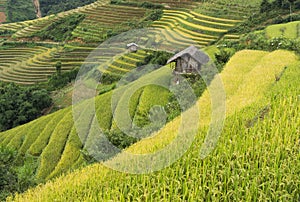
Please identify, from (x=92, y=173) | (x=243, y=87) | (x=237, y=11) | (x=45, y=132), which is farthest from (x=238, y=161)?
(x=237, y=11)

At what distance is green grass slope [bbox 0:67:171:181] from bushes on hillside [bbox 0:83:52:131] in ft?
14.2

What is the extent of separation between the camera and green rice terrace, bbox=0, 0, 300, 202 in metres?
4.00

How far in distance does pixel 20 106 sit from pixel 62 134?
953 centimetres

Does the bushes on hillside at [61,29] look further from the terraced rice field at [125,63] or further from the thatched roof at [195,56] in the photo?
the thatched roof at [195,56]

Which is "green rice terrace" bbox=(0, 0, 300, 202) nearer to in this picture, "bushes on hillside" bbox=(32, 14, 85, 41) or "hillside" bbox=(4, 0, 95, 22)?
"bushes on hillside" bbox=(32, 14, 85, 41)

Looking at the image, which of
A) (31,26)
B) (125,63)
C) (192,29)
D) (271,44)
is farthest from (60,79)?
(271,44)

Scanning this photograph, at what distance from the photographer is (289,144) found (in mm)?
4336

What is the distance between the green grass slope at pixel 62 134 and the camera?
1602cm

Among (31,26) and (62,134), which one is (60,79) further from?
(31,26)

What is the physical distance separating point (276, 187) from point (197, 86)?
29.2ft

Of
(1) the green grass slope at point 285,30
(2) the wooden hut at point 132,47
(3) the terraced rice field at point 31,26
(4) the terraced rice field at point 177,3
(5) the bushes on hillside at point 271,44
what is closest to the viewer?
(5) the bushes on hillside at point 271,44

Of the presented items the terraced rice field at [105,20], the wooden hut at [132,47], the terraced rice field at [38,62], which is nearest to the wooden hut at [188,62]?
the wooden hut at [132,47]

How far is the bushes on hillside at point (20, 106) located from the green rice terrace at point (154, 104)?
0.10m

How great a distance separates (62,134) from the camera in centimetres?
1883
